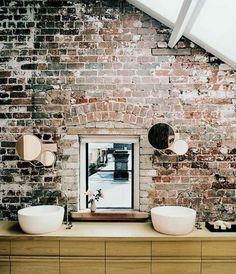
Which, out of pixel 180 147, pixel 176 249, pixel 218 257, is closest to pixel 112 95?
pixel 180 147

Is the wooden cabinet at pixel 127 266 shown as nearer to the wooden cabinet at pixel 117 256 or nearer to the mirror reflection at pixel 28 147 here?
the wooden cabinet at pixel 117 256

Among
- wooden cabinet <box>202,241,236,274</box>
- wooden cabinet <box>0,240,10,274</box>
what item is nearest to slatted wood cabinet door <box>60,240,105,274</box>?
wooden cabinet <box>0,240,10,274</box>

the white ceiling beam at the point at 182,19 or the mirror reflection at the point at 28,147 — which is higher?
the white ceiling beam at the point at 182,19

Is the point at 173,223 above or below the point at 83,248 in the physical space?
above

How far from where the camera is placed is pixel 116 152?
427cm

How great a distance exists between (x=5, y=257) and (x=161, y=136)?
6.62 ft

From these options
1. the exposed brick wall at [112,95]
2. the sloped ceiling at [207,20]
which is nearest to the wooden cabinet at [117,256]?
the exposed brick wall at [112,95]

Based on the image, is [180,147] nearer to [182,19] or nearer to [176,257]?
[176,257]

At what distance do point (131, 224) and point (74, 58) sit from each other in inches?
75.9

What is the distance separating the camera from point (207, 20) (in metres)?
3.26

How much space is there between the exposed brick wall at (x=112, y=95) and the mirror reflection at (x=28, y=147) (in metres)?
0.12

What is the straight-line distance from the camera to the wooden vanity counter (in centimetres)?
351

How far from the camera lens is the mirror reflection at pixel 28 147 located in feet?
13.0

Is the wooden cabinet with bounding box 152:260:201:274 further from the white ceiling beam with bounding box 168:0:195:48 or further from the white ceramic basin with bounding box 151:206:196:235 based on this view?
the white ceiling beam with bounding box 168:0:195:48
